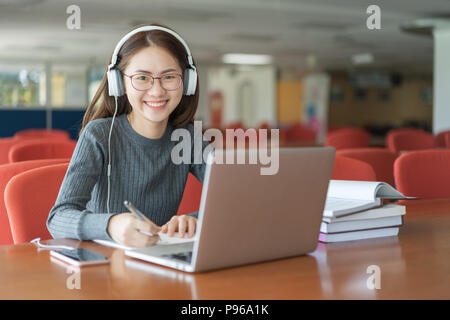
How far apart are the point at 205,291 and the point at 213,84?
71.9 feet

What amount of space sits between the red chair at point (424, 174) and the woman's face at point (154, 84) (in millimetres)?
1062

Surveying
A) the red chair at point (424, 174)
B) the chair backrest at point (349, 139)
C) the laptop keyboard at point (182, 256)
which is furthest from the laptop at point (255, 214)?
the chair backrest at point (349, 139)

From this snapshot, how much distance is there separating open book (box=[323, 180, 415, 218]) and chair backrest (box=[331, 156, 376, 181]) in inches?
24.5

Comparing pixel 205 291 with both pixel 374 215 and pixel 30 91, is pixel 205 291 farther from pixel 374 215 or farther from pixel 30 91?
pixel 30 91

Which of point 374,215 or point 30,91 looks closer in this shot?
point 374,215

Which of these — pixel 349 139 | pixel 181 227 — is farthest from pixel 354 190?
pixel 349 139

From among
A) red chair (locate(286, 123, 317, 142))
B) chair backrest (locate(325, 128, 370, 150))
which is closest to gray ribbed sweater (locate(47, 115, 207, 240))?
chair backrest (locate(325, 128, 370, 150))

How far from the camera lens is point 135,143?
1.60m

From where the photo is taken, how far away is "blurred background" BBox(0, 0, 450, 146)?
7922 mm

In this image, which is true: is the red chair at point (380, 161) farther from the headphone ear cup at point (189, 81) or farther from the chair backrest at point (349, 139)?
the chair backrest at point (349, 139)

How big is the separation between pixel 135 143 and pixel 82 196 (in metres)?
0.29

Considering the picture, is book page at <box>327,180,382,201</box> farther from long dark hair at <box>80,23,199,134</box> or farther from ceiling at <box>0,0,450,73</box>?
ceiling at <box>0,0,450,73</box>

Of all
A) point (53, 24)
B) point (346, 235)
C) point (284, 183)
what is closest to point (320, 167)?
point (284, 183)

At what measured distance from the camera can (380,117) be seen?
72.5 ft
